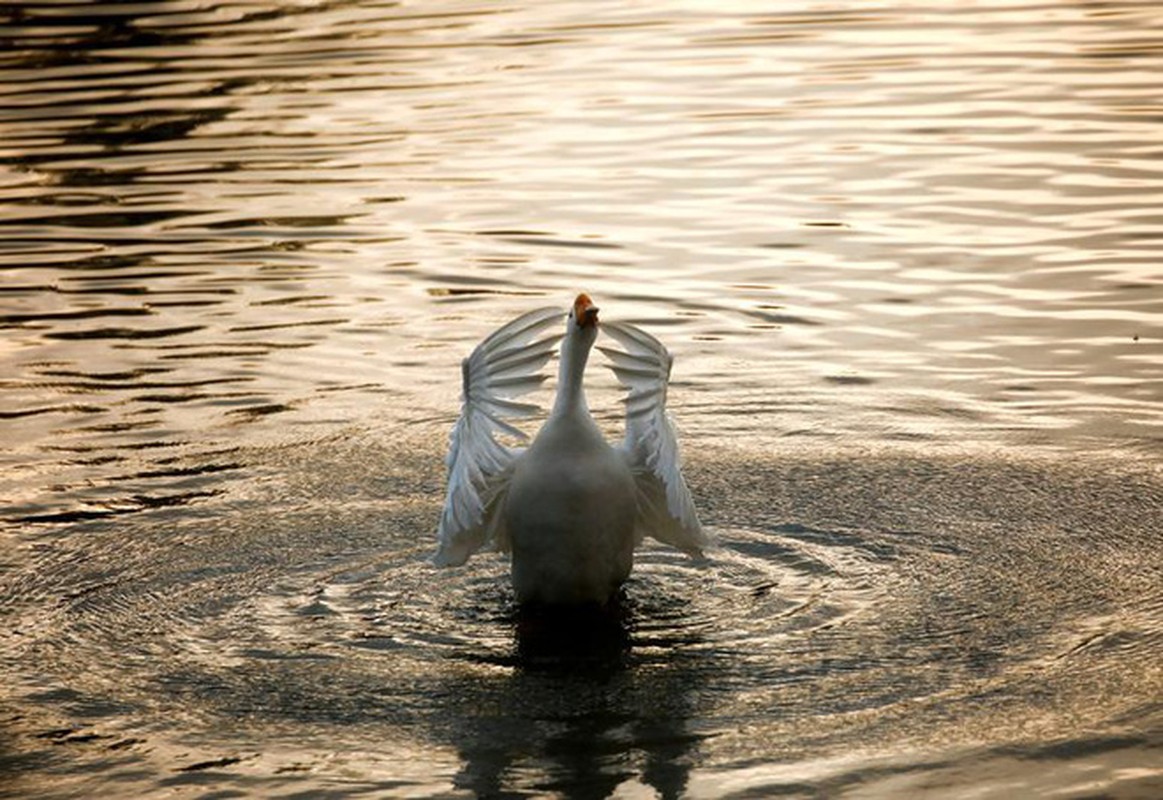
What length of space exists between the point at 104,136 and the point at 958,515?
13.8m

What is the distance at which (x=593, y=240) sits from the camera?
17344 millimetres

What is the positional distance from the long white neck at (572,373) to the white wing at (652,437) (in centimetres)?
18

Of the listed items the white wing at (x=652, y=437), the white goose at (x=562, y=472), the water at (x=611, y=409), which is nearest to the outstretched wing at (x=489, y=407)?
the white goose at (x=562, y=472)

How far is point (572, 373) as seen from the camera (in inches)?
383

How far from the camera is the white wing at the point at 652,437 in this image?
31.0 ft

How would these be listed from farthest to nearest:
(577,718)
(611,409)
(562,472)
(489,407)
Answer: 1. (611,409)
2. (489,407)
3. (562,472)
4. (577,718)

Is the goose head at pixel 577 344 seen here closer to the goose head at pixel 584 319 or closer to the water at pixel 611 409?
the goose head at pixel 584 319

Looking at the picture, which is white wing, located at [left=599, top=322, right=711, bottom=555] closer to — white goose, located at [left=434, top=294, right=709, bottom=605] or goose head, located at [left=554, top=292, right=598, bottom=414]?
white goose, located at [left=434, top=294, right=709, bottom=605]

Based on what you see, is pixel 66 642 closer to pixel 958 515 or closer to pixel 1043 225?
pixel 958 515

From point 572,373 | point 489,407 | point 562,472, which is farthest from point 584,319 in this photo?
point 562,472

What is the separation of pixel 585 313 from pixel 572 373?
0.92 ft

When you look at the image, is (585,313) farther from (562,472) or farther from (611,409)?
A: (611,409)

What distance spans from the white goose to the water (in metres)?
0.29

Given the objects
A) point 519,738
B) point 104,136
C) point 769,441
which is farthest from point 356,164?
point 519,738
